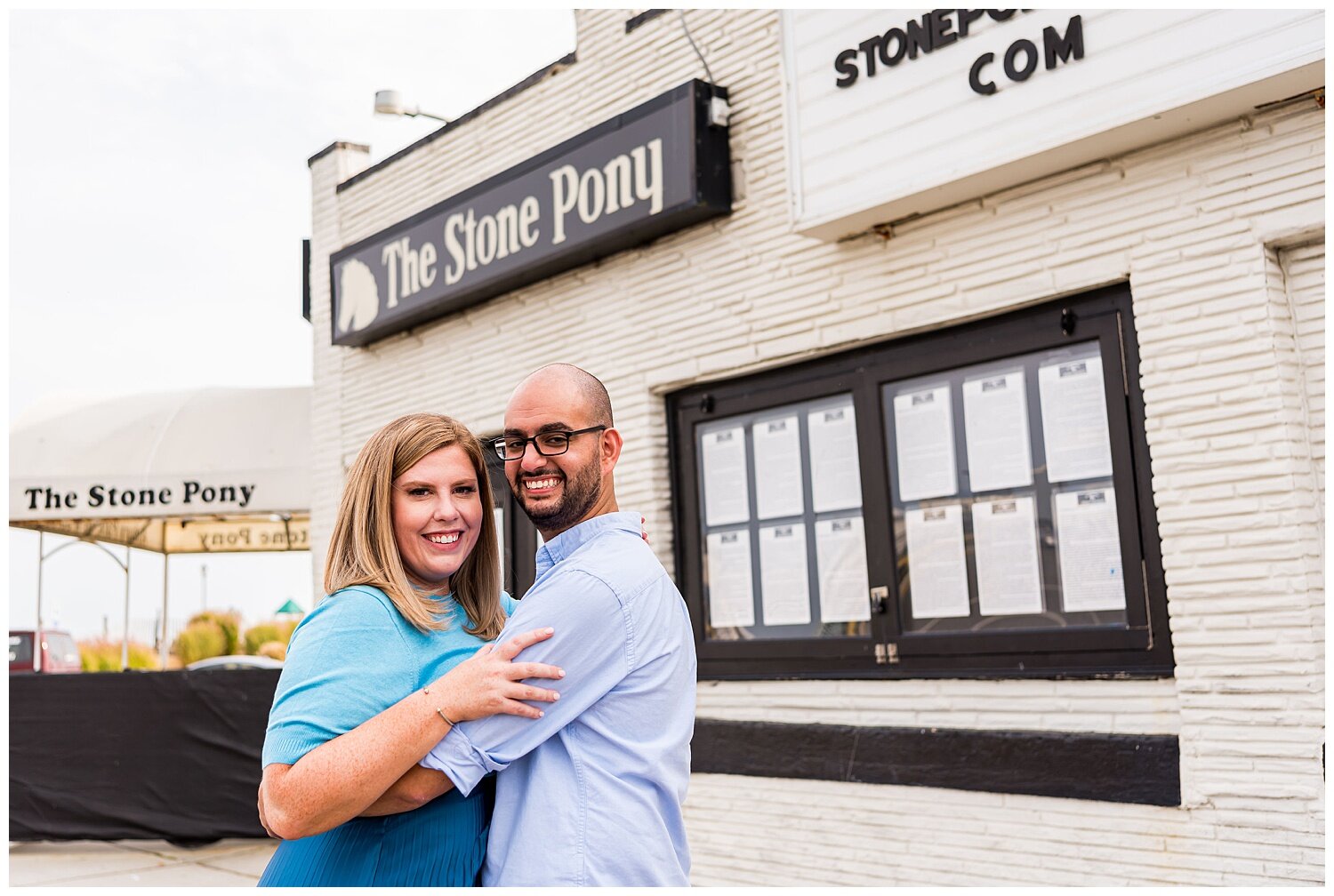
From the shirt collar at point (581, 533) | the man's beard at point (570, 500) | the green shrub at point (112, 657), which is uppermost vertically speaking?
the man's beard at point (570, 500)

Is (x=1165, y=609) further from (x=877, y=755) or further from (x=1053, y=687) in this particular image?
(x=877, y=755)

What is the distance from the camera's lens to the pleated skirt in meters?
2.07

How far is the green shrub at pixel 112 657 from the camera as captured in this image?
1514 centimetres

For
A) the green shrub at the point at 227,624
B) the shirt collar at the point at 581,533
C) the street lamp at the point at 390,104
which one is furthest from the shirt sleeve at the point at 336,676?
the green shrub at the point at 227,624

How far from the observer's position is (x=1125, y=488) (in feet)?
15.5

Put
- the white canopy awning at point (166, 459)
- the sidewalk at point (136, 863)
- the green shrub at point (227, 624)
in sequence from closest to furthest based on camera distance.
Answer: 1. the sidewalk at point (136, 863)
2. the white canopy awning at point (166, 459)
3. the green shrub at point (227, 624)

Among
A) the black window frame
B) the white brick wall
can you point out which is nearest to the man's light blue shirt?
the white brick wall

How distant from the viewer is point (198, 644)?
17125 mm

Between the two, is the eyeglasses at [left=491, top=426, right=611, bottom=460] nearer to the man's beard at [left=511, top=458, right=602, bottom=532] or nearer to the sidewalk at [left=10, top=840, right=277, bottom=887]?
the man's beard at [left=511, top=458, right=602, bottom=532]

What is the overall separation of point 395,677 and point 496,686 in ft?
0.82

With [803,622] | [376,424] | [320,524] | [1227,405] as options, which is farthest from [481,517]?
[320,524]

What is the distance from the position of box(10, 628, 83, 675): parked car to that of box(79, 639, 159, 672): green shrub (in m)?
0.19

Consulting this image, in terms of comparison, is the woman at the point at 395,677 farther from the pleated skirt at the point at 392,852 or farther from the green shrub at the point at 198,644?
the green shrub at the point at 198,644

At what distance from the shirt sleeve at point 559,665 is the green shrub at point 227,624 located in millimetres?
16500
